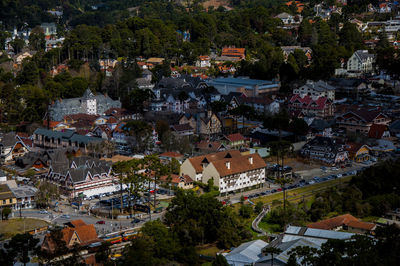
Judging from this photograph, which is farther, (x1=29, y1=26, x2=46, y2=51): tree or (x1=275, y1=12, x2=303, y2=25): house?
(x1=275, y1=12, x2=303, y2=25): house

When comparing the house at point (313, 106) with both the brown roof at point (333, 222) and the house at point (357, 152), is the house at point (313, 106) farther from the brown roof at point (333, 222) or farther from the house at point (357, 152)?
the brown roof at point (333, 222)

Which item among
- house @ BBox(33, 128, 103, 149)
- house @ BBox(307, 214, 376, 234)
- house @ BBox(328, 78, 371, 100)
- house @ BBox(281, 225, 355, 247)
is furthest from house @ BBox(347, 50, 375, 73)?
house @ BBox(281, 225, 355, 247)

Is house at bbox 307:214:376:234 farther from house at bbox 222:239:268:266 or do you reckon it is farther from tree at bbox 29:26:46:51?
tree at bbox 29:26:46:51

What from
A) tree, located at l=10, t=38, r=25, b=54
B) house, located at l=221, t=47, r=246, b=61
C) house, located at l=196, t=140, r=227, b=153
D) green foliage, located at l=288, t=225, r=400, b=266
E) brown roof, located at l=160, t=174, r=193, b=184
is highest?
Answer: tree, located at l=10, t=38, r=25, b=54

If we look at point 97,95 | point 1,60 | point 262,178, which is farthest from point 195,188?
point 1,60

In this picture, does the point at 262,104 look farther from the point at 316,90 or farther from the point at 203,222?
the point at 203,222
